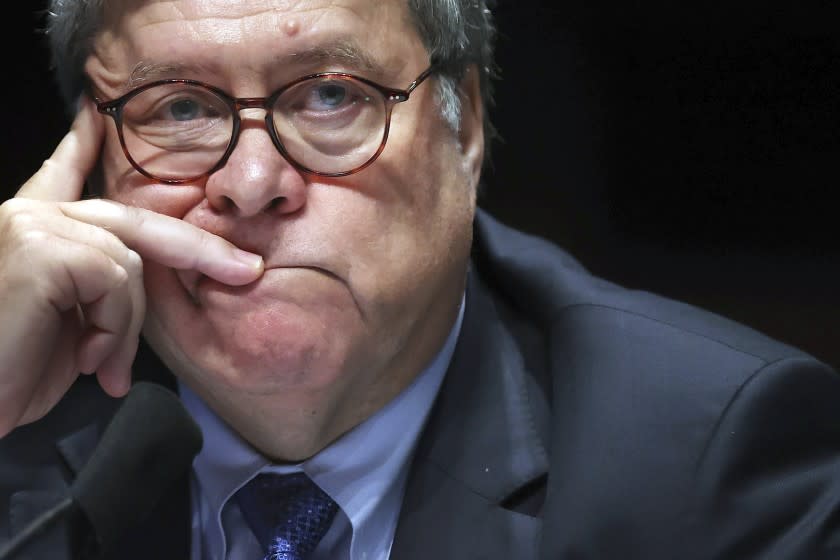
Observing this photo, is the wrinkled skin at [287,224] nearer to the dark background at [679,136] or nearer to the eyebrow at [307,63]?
the eyebrow at [307,63]

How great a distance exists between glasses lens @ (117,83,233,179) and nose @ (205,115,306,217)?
0.13 feet

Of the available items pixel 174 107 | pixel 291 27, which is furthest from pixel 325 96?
pixel 174 107

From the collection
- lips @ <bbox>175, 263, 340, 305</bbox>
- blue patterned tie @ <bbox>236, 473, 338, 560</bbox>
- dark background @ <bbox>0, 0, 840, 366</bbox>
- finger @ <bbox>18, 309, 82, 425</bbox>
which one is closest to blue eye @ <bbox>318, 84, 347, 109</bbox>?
lips @ <bbox>175, 263, 340, 305</bbox>

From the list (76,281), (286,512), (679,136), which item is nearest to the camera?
(76,281)

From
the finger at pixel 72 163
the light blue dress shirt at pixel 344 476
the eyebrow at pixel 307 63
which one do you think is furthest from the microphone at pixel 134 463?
the eyebrow at pixel 307 63

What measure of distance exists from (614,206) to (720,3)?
0.48 meters

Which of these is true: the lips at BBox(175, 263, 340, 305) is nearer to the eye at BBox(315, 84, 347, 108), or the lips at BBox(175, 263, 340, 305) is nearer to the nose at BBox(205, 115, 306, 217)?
the nose at BBox(205, 115, 306, 217)

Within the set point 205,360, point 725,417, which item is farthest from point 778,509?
point 205,360

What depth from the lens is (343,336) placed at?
1602 millimetres

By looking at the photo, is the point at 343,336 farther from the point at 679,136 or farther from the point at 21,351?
the point at 679,136

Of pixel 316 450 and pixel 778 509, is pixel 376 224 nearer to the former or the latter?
pixel 316 450

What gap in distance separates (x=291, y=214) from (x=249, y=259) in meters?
0.09

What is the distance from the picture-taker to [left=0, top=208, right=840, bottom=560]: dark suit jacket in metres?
1.59

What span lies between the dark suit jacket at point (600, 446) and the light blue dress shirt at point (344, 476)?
0.11ft
